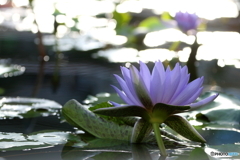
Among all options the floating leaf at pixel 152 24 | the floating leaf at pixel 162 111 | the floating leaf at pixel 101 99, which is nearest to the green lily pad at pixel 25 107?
the floating leaf at pixel 101 99

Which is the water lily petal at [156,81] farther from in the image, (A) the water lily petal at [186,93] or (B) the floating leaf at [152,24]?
(B) the floating leaf at [152,24]

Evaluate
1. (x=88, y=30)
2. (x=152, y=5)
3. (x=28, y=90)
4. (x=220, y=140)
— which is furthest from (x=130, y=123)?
(x=152, y=5)

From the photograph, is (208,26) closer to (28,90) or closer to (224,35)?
(224,35)

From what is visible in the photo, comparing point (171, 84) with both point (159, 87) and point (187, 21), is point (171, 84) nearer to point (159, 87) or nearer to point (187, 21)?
point (159, 87)

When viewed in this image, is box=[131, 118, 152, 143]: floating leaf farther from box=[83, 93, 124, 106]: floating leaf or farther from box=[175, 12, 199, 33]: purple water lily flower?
box=[175, 12, 199, 33]: purple water lily flower

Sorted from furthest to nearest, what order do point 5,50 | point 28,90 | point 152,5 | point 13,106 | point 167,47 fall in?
point 152,5 → point 167,47 → point 5,50 → point 28,90 → point 13,106

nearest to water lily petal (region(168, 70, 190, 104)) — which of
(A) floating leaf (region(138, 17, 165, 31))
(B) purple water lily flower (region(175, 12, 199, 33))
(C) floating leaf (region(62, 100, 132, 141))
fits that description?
(C) floating leaf (region(62, 100, 132, 141))

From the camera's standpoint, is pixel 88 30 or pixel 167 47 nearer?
pixel 167 47

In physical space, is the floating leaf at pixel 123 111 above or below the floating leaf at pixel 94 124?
above
